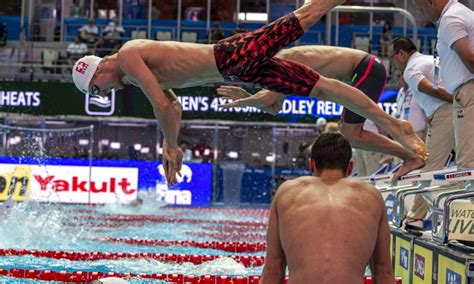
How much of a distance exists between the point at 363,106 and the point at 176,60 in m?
1.15

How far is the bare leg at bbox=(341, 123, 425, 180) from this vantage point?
4984 millimetres

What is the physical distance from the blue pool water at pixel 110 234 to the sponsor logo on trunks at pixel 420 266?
186 centimetres

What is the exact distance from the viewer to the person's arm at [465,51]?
466 cm

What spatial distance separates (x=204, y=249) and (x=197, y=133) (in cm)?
1100

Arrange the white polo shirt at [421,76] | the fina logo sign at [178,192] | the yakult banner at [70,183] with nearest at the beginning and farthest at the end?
1. the white polo shirt at [421,76]
2. the yakult banner at [70,183]
3. the fina logo sign at [178,192]

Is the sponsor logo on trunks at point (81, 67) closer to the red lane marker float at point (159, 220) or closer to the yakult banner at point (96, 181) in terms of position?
the red lane marker float at point (159, 220)

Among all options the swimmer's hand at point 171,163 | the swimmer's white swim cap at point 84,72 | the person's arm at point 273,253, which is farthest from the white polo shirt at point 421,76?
the person's arm at point 273,253

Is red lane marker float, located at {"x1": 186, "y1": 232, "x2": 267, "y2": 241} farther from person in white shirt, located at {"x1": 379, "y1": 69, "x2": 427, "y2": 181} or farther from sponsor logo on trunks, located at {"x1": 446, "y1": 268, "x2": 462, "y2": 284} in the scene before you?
sponsor logo on trunks, located at {"x1": 446, "y1": 268, "x2": 462, "y2": 284}

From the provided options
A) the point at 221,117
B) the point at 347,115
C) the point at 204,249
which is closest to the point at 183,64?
the point at 347,115

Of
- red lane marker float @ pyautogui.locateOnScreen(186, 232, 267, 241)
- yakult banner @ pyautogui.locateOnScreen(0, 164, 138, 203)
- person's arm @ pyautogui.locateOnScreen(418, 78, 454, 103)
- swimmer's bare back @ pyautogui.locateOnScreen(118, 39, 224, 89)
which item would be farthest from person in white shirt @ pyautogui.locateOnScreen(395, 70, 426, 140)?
yakult banner @ pyautogui.locateOnScreen(0, 164, 138, 203)

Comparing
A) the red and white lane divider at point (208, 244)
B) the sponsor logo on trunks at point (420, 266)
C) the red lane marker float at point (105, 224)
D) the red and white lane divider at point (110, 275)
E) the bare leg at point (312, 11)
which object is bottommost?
the red lane marker float at point (105, 224)

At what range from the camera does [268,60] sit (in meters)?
4.67

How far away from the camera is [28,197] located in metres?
13.3

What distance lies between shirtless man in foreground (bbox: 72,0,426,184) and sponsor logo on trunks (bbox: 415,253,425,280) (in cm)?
68
